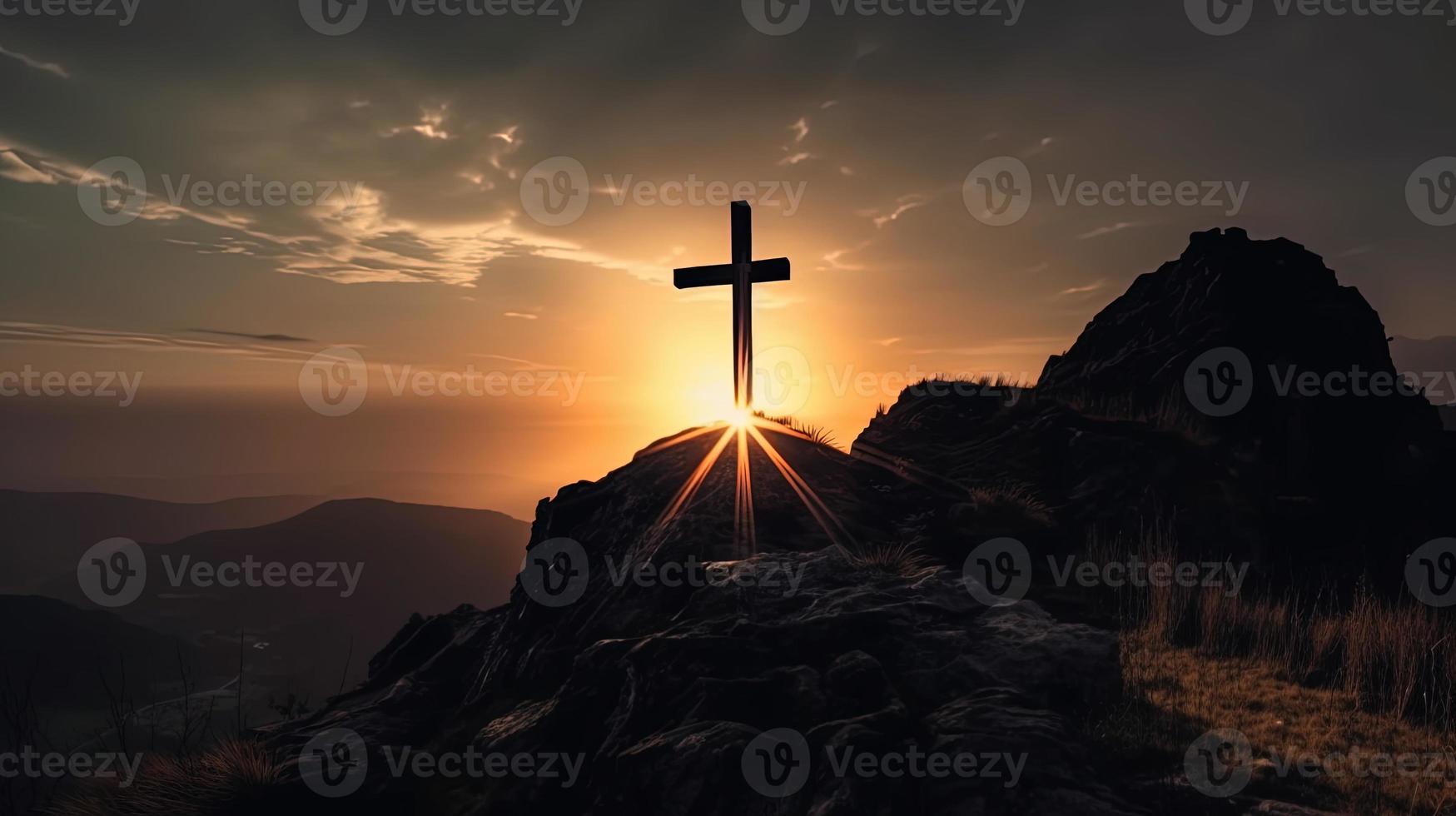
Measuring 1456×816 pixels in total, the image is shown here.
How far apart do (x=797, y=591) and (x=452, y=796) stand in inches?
133

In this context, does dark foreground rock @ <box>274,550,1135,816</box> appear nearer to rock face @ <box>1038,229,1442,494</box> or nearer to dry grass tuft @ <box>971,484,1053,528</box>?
dry grass tuft @ <box>971,484,1053,528</box>

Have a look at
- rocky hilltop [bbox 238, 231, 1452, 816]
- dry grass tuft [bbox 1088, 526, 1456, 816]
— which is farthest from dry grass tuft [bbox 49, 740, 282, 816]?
dry grass tuft [bbox 1088, 526, 1456, 816]

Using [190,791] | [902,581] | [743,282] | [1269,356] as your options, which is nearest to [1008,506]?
[902,581]

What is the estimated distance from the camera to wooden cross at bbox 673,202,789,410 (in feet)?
46.9

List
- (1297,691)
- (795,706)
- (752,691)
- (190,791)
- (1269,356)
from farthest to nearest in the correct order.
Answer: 1. (1269,356)
2. (1297,691)
3. (190,791)
4. (752,691)
5. (795,706)

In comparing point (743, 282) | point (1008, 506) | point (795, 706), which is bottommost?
point (795, 706)

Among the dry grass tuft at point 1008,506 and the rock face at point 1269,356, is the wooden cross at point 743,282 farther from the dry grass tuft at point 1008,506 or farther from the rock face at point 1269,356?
the rock face at point 1269,356

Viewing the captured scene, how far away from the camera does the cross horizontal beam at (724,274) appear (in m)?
14.3

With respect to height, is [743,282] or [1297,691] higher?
[743,282]

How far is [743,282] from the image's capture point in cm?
1450

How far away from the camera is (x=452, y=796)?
673 cm

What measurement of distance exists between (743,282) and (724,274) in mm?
493

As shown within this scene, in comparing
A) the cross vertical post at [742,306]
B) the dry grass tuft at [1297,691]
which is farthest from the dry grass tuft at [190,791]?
the cross vertical post at [742,306]

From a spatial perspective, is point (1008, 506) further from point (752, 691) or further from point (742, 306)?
point (752, 691)
